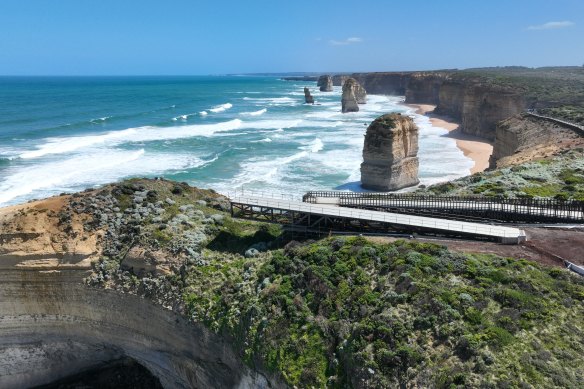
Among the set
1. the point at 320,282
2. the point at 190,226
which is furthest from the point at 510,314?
the point at 190,226

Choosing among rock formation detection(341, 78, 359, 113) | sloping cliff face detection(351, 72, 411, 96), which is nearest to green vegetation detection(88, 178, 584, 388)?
rock formation detection(341, 78, 359, 113)

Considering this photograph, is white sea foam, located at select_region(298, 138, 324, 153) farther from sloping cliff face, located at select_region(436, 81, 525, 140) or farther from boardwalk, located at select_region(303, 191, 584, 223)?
boardwalk, located at select_region(303, 191, 584, 223)

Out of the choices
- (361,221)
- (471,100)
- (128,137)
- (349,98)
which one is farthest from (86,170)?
(349,98)

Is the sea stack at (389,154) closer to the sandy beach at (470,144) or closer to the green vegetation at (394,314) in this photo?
the sandy beach at (470,144)

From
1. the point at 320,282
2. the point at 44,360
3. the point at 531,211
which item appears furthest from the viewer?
the point at 531,211

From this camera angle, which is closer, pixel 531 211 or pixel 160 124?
pixel 531 211

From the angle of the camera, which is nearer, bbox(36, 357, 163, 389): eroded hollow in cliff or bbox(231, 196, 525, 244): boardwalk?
bbox(231, 196, 525, 244): boardwalk

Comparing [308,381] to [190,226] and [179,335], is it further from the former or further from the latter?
[190,226]

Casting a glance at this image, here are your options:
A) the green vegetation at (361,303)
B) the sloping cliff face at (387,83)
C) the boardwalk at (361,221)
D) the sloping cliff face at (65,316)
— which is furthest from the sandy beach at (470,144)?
the sloping cliff face at (387,83)
